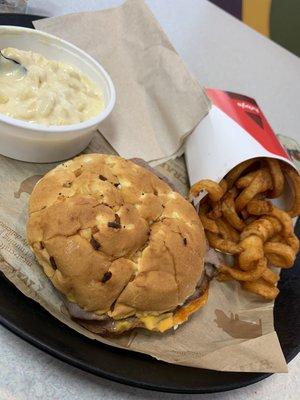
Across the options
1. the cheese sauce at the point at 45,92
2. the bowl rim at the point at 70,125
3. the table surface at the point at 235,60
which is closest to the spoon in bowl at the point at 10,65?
the cheese sauce at the point at 45,92

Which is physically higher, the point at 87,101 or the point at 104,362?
the point at 87,101

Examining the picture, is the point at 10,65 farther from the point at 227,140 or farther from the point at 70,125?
the point at 227,140

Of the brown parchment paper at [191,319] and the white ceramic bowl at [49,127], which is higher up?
the white ceramic bowl at [49,127]

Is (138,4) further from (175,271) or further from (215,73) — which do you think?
(175,271)

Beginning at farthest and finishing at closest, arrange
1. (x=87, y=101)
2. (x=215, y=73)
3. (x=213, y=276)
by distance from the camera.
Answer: (x=215, y=73) < (x=87, y=101) < (x=213, y=276)

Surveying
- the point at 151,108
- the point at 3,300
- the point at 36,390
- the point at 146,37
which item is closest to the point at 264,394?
the point at 36,390

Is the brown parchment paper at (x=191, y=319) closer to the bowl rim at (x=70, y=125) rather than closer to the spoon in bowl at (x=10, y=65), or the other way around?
the bowl rim at (x=70, y=125)
